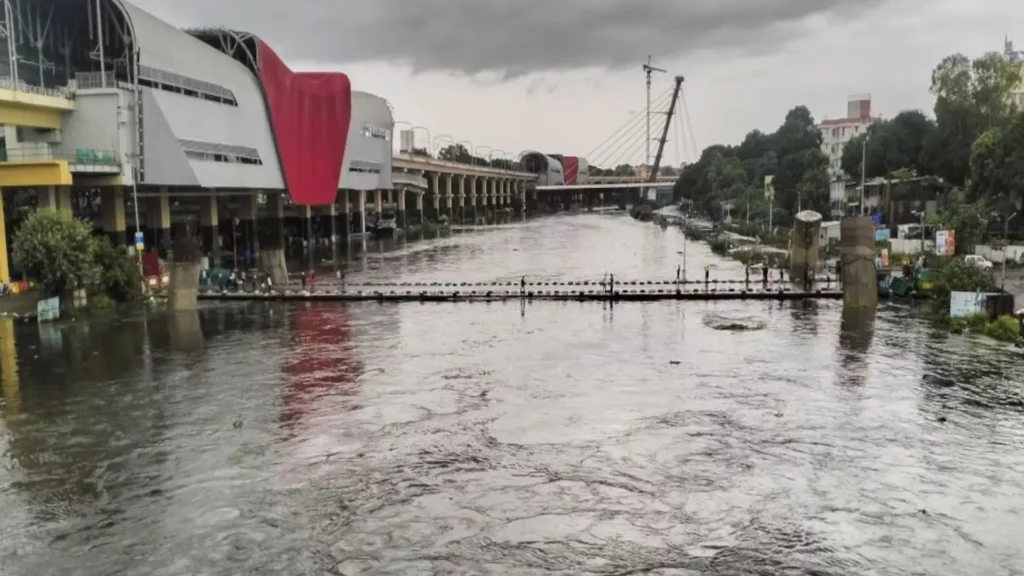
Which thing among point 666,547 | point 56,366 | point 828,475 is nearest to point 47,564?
point 666,547

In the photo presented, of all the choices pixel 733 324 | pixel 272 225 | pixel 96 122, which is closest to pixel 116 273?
pixel 96 122

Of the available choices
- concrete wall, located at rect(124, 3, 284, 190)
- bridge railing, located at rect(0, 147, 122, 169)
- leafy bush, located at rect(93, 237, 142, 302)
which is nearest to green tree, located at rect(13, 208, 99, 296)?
leafy bush, located at rect(93, 237, 142, 302)

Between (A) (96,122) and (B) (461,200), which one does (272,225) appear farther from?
(B) (461,200)

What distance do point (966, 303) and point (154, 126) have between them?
43870mm

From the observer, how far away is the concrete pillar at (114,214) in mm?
52562

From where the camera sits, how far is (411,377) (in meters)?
27.4

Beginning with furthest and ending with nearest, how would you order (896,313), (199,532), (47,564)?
(896,313) → (199,532) → (47,564)

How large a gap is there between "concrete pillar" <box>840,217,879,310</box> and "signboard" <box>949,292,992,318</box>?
4.21m

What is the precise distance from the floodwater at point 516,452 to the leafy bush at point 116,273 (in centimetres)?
843

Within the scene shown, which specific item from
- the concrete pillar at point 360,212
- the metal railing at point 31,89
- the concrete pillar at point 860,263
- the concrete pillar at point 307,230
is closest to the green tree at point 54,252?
the metal railing at point 31,89

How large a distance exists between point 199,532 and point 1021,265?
1990 inches

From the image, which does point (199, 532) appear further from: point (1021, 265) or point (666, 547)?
point (1021, 265)

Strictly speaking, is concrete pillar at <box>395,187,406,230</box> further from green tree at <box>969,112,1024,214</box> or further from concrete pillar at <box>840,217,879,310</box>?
concrete pillar at <box>840,217,879,310</box>

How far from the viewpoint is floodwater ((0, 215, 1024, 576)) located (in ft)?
49.2
